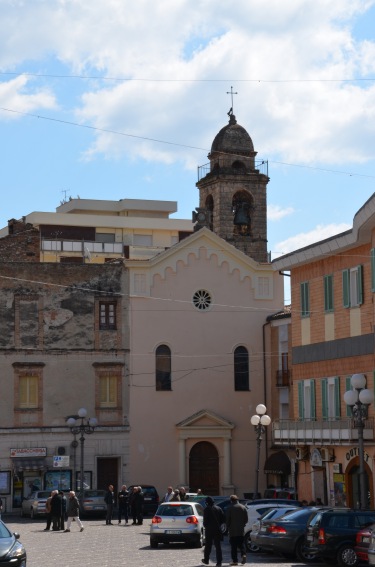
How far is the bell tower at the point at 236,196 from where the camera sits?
78188mm

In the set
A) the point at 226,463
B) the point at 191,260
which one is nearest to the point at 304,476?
the point at 226,463

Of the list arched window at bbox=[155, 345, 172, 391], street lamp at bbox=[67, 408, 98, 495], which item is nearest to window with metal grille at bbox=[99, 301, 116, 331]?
arched window at bbox=[155, 345, 172, 391]

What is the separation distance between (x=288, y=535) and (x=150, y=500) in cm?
2439

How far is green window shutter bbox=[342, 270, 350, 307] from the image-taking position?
1697 inches

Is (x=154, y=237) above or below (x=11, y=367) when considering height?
above

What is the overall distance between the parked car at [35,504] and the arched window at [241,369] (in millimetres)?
12249

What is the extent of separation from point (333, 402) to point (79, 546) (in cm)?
1250

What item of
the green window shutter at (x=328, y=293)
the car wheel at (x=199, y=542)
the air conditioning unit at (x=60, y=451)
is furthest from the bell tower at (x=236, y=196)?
the car wheel at (x=199, y=542)

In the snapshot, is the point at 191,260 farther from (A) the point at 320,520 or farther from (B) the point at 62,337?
(A) the point at 320,520

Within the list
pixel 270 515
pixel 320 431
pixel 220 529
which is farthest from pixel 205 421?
pixel 220 529

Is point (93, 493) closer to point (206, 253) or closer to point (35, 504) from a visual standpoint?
point (35, 504)

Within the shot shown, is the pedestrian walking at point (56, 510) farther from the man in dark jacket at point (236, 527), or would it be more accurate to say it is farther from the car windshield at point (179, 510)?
the man in dark jacket at point (236, 527)

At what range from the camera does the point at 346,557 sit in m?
28.8

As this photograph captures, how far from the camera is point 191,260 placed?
63.0 m
